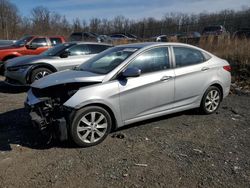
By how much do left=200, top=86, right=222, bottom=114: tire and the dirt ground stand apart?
0.27 m

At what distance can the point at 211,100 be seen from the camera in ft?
21.2

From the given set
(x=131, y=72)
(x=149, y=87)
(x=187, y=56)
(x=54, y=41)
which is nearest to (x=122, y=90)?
(x=131, y=72)

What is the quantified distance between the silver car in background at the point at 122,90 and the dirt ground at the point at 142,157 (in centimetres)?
33

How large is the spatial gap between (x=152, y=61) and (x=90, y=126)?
1.70 metres

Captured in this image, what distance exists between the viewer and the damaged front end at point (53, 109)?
460 cm

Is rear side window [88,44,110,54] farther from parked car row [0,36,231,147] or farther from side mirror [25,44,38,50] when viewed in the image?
side mirror [25,44,38,50]

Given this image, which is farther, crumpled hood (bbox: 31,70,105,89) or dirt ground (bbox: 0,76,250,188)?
crumpled hood (bbox: 31,70,105,89)

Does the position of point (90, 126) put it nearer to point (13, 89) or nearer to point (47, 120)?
point (47, 120)

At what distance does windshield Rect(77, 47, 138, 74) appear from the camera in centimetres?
537

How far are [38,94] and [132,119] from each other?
5.56 ft

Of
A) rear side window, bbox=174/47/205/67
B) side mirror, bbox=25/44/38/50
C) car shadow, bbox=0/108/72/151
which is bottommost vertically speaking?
car shadow, bbox=0/108/72/151

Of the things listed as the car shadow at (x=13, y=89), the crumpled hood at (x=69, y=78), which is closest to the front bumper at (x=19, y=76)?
the car shadow at (x=13, y=89)

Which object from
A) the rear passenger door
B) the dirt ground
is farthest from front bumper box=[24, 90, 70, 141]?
the rear passenger door

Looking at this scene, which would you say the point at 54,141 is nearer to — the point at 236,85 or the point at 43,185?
the point at 43,185
